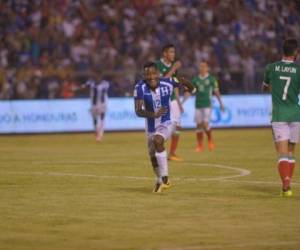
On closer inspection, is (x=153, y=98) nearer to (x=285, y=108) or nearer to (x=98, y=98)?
(x=285, y=108)

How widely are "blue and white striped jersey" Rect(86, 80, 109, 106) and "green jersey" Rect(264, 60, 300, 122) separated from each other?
18841 millimetres

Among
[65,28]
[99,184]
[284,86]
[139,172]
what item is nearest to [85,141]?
[65,28]

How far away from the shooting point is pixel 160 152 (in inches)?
620

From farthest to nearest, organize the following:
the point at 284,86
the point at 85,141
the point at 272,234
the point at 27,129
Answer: the point at 27,129 → the point at 85,141 → the point at 284,86 → the point at 272,234

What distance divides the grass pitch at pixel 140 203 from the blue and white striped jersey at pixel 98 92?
8889 mm

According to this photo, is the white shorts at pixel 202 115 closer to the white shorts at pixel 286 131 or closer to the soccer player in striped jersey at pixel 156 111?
the soccer player in striped jersey at pixel 156 111

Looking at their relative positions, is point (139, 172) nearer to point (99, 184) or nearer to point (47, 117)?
point (99, 184)

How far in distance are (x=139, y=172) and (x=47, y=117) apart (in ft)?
53.0

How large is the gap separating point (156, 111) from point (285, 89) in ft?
7.41

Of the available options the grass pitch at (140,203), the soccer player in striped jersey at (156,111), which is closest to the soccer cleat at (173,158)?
the grass pitch at (140,203)

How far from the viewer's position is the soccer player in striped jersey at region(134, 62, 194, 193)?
1579 cm

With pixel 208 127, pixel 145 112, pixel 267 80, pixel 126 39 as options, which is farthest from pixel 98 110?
pixel 267 80

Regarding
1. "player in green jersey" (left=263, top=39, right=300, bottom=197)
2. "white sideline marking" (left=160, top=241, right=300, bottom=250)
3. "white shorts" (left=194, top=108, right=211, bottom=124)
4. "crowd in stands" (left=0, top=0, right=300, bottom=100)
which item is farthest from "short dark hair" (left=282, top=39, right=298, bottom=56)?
"crowd in stands" (left=0, top=0, right=300, bottom=100)

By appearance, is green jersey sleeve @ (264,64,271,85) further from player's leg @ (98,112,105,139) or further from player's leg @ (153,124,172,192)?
player's leg @ (98,112,105,139)
